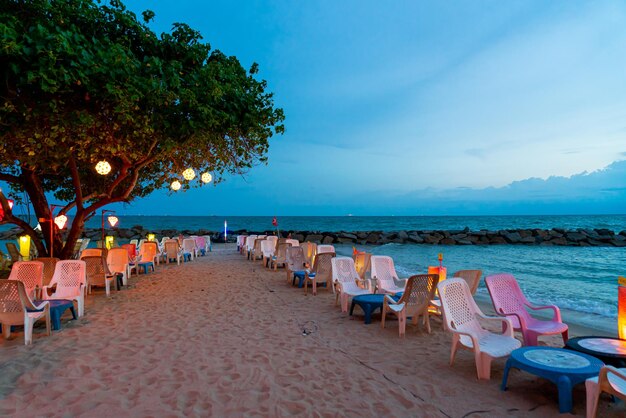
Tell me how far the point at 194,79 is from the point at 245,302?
4376 millimetres

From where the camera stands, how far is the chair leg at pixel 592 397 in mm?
2709

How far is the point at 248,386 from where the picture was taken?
11.6 ft

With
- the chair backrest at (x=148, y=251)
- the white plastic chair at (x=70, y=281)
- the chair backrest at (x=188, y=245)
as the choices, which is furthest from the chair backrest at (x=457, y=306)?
the chair backrest at (x=188, y=245)

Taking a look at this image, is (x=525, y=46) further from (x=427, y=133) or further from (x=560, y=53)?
(x=427, y=133)

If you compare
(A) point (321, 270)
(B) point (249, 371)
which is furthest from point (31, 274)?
(A) point (321, 270)

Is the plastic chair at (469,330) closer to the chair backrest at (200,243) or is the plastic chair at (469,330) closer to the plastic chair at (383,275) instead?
the plastic chair at (383,275)

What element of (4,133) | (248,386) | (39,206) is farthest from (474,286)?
(39,206)

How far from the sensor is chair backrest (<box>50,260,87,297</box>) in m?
6.19

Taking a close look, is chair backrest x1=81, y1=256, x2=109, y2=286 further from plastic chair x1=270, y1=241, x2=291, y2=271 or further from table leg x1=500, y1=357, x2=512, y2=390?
table leg x1=500, y1=357, x2=512, y2=390

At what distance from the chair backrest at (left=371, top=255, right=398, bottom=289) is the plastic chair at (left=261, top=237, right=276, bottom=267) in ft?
19.9

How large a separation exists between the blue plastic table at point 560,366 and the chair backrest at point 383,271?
3884 millimetres

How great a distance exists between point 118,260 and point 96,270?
1.09 metres

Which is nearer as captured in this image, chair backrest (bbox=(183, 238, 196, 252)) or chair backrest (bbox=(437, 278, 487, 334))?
chair backrest (bbox=(437, 278, 487, 334))

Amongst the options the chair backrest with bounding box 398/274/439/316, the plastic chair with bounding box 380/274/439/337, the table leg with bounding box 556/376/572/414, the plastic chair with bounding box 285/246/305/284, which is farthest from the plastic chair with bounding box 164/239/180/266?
the table leg with bounding box 556/376/572/414
